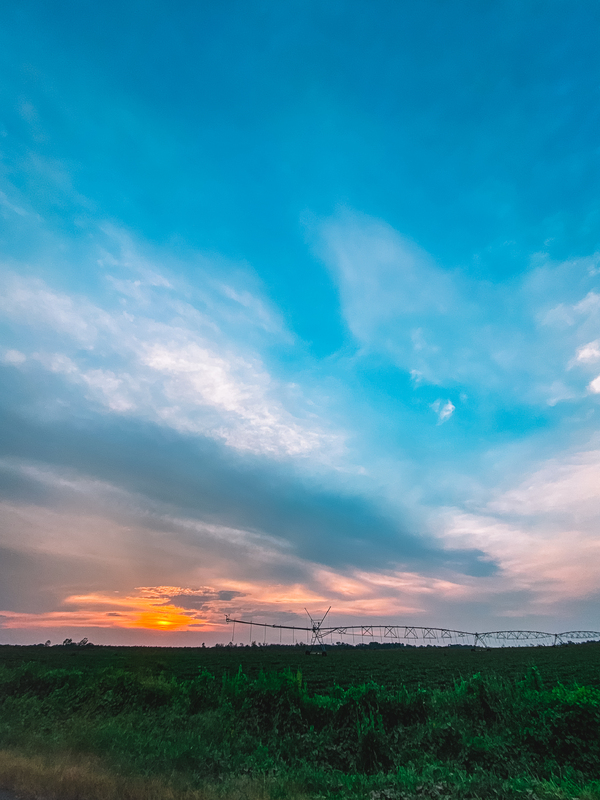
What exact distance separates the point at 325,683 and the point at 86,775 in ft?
157

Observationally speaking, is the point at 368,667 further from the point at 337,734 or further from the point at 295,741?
the point at 295,741

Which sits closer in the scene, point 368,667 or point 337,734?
point 337,734

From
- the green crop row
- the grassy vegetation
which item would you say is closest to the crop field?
the green crop row

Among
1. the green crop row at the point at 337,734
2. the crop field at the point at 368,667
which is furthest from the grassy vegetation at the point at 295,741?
the crop field at the point at 368,667

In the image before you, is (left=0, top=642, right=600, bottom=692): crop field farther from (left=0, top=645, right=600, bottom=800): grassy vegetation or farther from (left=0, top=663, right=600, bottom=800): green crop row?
(left=0, top=645, right=600, bottom=800): grassy vegetation

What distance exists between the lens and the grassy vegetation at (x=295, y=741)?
12047 millimetres

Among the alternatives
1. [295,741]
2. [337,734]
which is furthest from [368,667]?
[295,741]

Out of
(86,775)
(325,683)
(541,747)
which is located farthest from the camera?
(325,683)

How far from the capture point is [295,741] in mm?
18188

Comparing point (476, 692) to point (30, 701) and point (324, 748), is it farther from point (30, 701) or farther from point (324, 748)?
point (30, 701)

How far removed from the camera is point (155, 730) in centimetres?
1891

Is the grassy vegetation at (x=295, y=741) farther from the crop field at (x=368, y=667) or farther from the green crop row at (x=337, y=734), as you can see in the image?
the crop field at (x=368, y=667)

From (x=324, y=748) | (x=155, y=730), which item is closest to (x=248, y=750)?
(x=324, y=748)

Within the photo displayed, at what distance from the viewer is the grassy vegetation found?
12047mm
